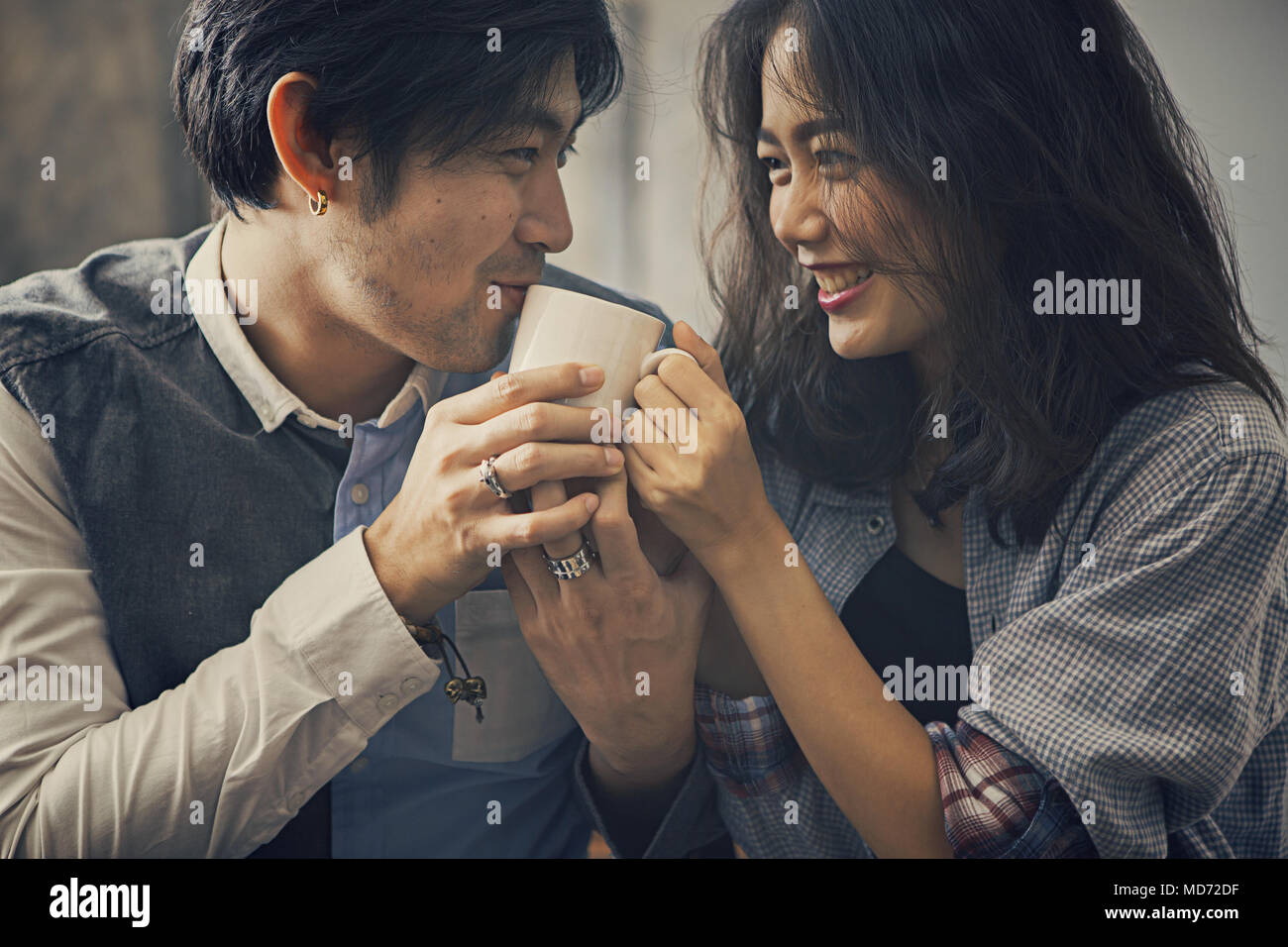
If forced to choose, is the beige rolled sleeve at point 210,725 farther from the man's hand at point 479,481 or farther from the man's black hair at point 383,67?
the man's black hair at point 383,67

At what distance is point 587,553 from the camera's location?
79 cm

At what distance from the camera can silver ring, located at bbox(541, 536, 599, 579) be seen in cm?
78

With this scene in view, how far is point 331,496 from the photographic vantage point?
3.07ft

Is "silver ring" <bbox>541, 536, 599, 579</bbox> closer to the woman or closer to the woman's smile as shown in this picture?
the woman

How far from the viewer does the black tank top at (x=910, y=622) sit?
95cm

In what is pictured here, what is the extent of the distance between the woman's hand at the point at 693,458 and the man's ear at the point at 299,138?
14.8 inches

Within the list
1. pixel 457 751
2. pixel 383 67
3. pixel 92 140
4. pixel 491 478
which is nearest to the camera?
pixel 491 478

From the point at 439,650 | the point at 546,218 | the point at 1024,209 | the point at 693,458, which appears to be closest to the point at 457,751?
the point at 439,650

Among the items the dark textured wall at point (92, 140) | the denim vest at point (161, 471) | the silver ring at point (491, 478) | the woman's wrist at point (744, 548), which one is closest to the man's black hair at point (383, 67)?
the denim vest at point (161, 471)

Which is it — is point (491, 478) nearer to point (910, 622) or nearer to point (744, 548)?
point (744, 548)

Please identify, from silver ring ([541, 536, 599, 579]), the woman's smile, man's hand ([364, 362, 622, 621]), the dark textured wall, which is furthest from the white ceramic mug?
the dark textured wall

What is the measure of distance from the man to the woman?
10cm

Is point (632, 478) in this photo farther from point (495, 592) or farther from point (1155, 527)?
point (1155, 527)

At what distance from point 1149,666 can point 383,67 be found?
0.79 m
